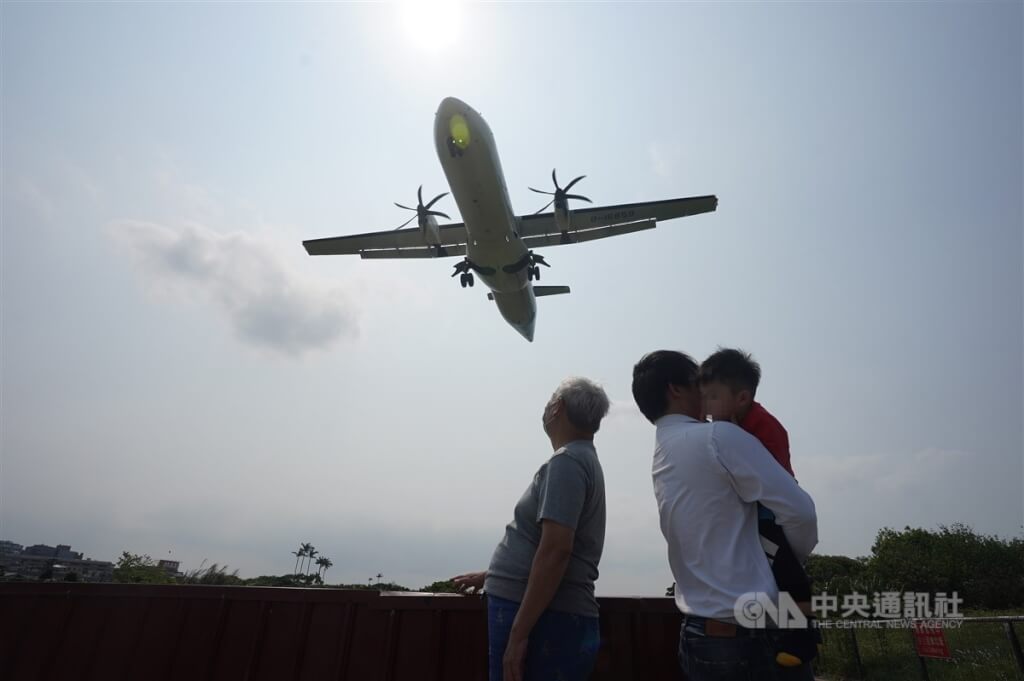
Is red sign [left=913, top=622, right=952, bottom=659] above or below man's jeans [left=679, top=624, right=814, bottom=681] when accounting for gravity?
below

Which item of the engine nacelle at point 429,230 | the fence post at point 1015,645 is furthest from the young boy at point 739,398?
the engine nacelle at point 429,230

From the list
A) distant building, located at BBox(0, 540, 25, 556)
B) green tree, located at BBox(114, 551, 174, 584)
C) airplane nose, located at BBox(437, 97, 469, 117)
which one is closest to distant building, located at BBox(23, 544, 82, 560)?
distant building, located at BBox(0, 540, 25, 556)

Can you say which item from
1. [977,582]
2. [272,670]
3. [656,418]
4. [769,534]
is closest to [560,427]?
[656,418]

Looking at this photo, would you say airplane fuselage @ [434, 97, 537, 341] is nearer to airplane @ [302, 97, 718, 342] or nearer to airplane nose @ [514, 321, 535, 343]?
airplane @ [302, 97, 718, 342]

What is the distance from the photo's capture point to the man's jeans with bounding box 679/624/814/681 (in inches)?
87.5

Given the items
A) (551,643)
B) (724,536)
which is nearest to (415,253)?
(551,643)

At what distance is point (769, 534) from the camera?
2.48 metres

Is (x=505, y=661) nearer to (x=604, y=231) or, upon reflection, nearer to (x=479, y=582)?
(x=479, y=582)

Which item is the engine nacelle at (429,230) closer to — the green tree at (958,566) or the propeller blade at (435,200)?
the propeller blade at (435,200)

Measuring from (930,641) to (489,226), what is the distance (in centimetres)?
1737

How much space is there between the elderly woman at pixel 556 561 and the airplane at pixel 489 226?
15.5m

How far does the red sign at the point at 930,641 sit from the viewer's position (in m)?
11.4

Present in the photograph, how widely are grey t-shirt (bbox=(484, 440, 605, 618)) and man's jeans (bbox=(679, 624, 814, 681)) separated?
822 mm

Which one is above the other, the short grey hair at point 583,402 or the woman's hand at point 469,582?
the short grey hair at point 583,402
